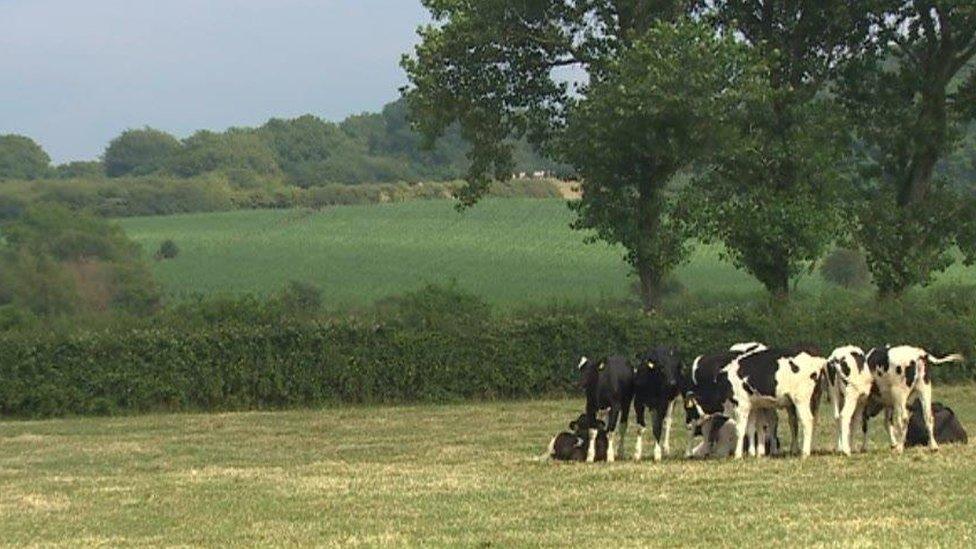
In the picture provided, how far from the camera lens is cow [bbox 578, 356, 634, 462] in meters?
23.0

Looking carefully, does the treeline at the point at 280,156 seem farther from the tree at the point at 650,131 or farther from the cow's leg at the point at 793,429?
the cow's leg at the point at 793,429

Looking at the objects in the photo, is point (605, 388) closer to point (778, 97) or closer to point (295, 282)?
point (778, 97)

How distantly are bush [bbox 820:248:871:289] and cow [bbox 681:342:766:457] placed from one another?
58137 mm

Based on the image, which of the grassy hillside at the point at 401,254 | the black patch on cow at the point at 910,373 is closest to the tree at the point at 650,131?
the black patch on cow at the point at 910,373

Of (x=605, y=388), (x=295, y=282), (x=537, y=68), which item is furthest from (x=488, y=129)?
(x=295, y=282)

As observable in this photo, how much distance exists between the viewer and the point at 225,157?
131m

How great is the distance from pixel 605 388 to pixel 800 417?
2.79 metres

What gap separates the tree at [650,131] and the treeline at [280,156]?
225 ft

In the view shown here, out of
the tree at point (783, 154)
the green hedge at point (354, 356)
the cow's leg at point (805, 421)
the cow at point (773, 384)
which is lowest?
the green hedge at point (354, 356)

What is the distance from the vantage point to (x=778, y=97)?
1778 inches

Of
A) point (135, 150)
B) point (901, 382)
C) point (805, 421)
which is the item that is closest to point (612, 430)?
point (805, 421)

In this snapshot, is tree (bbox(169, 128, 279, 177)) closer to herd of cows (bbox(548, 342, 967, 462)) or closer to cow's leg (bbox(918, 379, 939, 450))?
herd of cows (bbox(548, 342, 967, 462))

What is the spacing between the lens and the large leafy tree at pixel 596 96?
41.0 metres

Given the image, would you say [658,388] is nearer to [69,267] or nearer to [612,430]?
[612,430]
